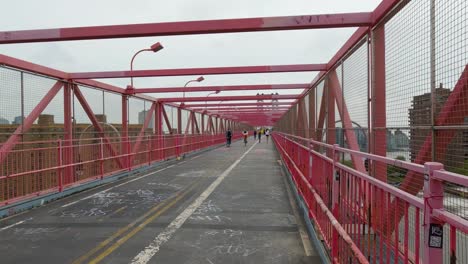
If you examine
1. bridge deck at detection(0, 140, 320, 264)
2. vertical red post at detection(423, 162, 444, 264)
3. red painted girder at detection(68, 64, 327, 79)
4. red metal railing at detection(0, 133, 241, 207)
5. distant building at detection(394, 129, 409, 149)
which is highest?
red painted girder at detection(68, 64, 327, 79)

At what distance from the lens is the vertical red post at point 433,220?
1741 mm

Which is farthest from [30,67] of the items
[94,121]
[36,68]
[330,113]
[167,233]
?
[330,113]

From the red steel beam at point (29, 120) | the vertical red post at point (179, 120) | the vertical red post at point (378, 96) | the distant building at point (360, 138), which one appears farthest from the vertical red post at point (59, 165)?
the vertical red post at point (179, 120)

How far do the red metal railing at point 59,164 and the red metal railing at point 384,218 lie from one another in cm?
695

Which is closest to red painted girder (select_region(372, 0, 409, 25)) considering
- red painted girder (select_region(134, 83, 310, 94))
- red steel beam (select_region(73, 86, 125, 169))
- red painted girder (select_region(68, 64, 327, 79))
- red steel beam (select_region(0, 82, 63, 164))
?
red painted girder (select_region(68, 64, 327, 79))

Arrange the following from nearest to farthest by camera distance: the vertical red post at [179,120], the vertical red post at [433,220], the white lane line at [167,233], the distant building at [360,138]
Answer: the vertical red post at [433,220]
the white lane line at [167,233]
the distant building at [360,138]
the vertical red post at [179,120]

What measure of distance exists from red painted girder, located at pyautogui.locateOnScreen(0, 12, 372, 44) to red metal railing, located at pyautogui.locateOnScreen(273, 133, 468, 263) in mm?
2344

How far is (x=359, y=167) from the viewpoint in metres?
5.88

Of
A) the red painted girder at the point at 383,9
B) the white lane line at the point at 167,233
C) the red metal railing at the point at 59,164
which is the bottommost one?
the white lane line at the point at 167,233

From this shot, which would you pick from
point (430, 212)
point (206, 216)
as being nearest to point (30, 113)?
point (206, 216)

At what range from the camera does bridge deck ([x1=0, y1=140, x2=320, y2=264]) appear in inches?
197

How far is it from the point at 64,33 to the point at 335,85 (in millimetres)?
6264

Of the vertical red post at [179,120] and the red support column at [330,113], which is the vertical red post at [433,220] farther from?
the vertical red post at [179,120]

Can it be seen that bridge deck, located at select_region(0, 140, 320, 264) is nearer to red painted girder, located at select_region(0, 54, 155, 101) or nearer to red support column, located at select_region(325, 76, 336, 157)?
red support column, located at select_region(325, 76, 336, 157)
